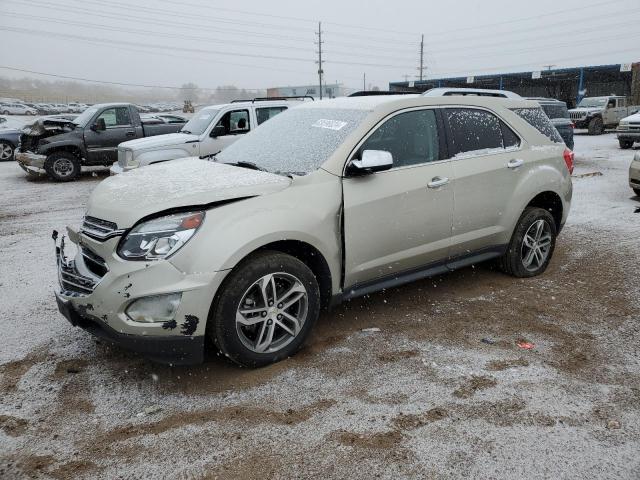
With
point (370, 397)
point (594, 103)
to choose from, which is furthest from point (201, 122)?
point (594, 103)

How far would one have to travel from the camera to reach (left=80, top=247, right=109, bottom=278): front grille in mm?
3064

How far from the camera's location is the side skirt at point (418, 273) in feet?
12.2

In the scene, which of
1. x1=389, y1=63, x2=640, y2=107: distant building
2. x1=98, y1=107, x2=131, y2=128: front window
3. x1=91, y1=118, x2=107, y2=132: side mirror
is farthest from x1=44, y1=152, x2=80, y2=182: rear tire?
x1=389, y1=63, x2=640, y2=107: distant building

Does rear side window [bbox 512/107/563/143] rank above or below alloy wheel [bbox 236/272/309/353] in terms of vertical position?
above

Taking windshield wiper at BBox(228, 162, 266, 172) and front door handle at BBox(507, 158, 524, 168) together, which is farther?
front door handle at BBox(507, 158, 524, 168)

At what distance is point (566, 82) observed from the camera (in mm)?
47469

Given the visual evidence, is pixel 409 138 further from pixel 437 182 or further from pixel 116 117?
pixel 116 117

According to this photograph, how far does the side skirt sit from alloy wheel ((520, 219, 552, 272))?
1.07ft

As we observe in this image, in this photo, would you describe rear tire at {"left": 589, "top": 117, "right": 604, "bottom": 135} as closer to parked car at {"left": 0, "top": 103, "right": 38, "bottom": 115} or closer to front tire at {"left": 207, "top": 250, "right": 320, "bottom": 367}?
front tire at {"left": 207, "top": 250, "right": 320, "bottom": 367}

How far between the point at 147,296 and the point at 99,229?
63cm

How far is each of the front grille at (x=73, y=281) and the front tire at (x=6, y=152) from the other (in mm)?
15805

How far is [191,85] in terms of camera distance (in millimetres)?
123438

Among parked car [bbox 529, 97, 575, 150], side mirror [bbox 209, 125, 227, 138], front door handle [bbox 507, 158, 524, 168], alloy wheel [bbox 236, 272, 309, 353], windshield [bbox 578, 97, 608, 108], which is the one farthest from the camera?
windshield [bbox 578, 97, 608, 108]

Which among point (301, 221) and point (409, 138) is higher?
point (409, 138)
